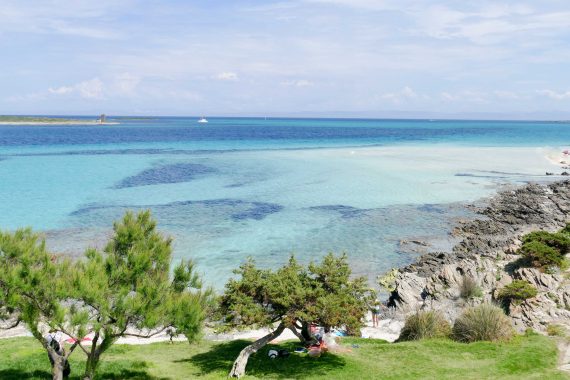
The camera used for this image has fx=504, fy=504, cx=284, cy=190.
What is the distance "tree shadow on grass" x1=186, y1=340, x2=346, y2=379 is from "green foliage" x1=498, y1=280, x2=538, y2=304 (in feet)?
35.1

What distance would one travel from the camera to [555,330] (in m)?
22.5

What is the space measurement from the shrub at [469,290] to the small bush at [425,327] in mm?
4722

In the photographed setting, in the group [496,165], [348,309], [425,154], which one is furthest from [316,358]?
[425,154]

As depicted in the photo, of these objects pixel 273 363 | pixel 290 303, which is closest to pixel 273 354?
pixel 273 363

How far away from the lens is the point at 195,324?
14.8 metres

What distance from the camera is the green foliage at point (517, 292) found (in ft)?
81.9

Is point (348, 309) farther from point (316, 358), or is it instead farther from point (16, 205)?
point (16, 205)

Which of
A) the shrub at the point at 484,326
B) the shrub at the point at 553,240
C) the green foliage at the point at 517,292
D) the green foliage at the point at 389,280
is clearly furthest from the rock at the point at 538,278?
the green foliage at the point at 389,280

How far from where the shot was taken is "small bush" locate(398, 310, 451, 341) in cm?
2267

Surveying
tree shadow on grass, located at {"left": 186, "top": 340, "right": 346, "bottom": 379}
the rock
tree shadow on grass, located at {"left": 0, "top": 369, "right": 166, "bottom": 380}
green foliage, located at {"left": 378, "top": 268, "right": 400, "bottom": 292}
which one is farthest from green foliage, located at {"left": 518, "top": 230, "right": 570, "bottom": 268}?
tree shadow on grass, located at {"left": 0, "top": 369, "right": 166, "bottom": 380}

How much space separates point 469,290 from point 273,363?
12939mm

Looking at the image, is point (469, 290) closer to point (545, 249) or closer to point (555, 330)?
point (555, 330)

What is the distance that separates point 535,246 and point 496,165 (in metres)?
61.3

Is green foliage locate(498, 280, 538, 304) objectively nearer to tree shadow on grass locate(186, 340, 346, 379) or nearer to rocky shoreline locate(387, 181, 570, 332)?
rocky shoreline locate(387, 181, 570, 332)
